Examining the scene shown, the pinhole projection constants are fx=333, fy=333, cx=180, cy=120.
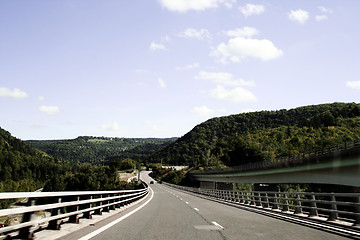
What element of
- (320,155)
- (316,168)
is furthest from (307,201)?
(316,168)

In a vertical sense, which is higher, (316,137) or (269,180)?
(316,137)

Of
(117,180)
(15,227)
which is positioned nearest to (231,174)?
(15,227)

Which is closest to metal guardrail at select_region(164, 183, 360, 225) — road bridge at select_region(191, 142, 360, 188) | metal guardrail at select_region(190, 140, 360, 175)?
road bridge at select_region(191, 142, 360, 188)

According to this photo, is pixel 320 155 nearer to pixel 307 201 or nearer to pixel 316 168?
pixel 316 168

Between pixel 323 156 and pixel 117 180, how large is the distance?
116 m

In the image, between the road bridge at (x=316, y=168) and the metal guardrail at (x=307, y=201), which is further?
the road bridge at (x=316, y=168)

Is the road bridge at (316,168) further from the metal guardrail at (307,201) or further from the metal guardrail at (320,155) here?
the metal guardrail at (307,201)

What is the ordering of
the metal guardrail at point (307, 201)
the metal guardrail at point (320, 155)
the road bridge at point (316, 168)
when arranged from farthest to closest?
the metal guardrail at point (320, 155) → the road bridge at point (316, 168) → the metal guardrail at point (307, 201)

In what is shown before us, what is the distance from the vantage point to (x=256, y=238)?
827 centimetres

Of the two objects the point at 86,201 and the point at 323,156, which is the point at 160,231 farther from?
the point at 323,156

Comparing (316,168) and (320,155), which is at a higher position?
(320,155)

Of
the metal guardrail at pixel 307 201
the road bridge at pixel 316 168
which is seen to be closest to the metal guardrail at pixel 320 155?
the road bridge at pixel 316 168

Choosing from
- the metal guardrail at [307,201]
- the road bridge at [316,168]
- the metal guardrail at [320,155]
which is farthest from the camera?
the metal guardrail at [320,155]

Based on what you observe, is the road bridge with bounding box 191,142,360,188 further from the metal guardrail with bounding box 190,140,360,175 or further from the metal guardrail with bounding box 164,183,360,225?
the metal guardrail with bounding box 164,183,360,225
